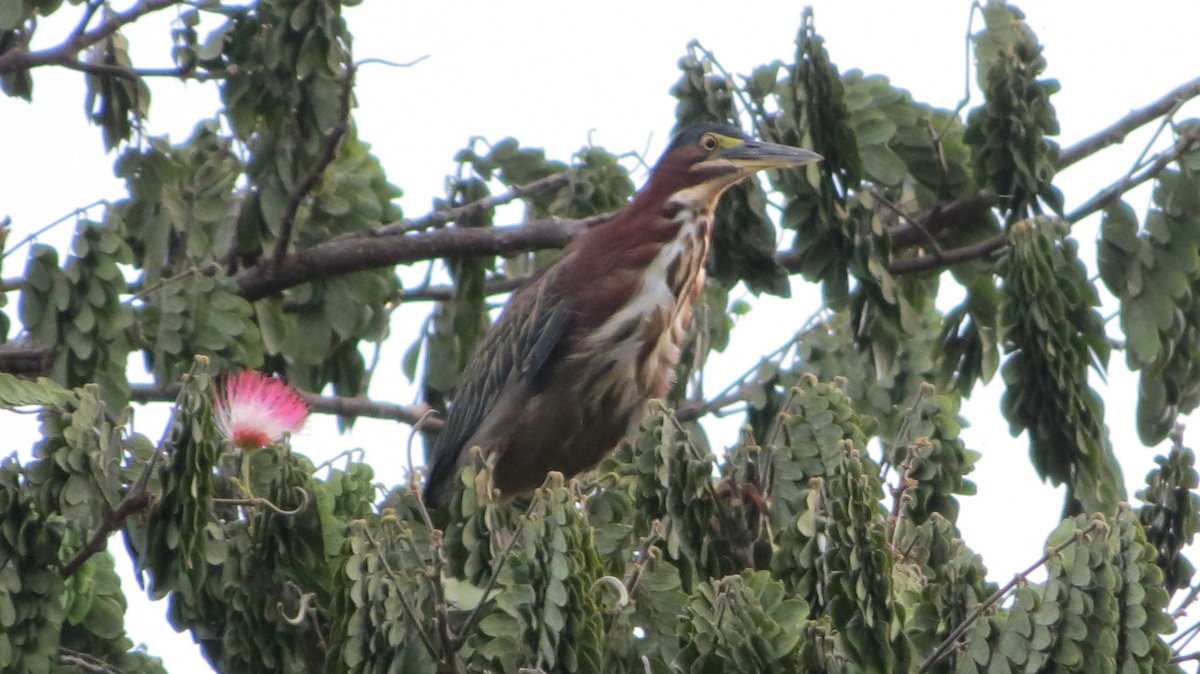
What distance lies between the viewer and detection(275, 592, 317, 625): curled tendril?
3402 millimetres

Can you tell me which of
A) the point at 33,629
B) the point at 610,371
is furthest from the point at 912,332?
the point at 33,629

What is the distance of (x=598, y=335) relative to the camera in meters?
5.55

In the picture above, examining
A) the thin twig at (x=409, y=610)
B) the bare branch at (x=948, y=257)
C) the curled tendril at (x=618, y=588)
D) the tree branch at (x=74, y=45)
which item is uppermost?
the tree branch at (x=74, y=45)

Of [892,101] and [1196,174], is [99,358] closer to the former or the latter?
[892,101]

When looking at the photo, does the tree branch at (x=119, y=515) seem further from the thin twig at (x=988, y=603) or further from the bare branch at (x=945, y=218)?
the bare branch at (x=945, y=218)

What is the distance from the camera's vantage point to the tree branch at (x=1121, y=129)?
5.09 metres

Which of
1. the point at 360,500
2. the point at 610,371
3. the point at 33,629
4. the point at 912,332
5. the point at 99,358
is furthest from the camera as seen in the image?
the point at 610,371

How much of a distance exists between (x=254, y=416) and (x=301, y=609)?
0.49 metres

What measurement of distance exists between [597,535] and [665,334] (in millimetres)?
2059

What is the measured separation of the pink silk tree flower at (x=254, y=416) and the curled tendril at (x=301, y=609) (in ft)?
1.13

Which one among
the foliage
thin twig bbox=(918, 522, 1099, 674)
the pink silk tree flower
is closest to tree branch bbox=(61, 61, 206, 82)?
the foliage

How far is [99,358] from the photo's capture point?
173 inches

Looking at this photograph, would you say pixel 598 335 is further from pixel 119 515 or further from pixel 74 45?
pixel 119 515

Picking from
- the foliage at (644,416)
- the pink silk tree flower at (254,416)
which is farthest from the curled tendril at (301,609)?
the pink silk tree flower at (254,416)
